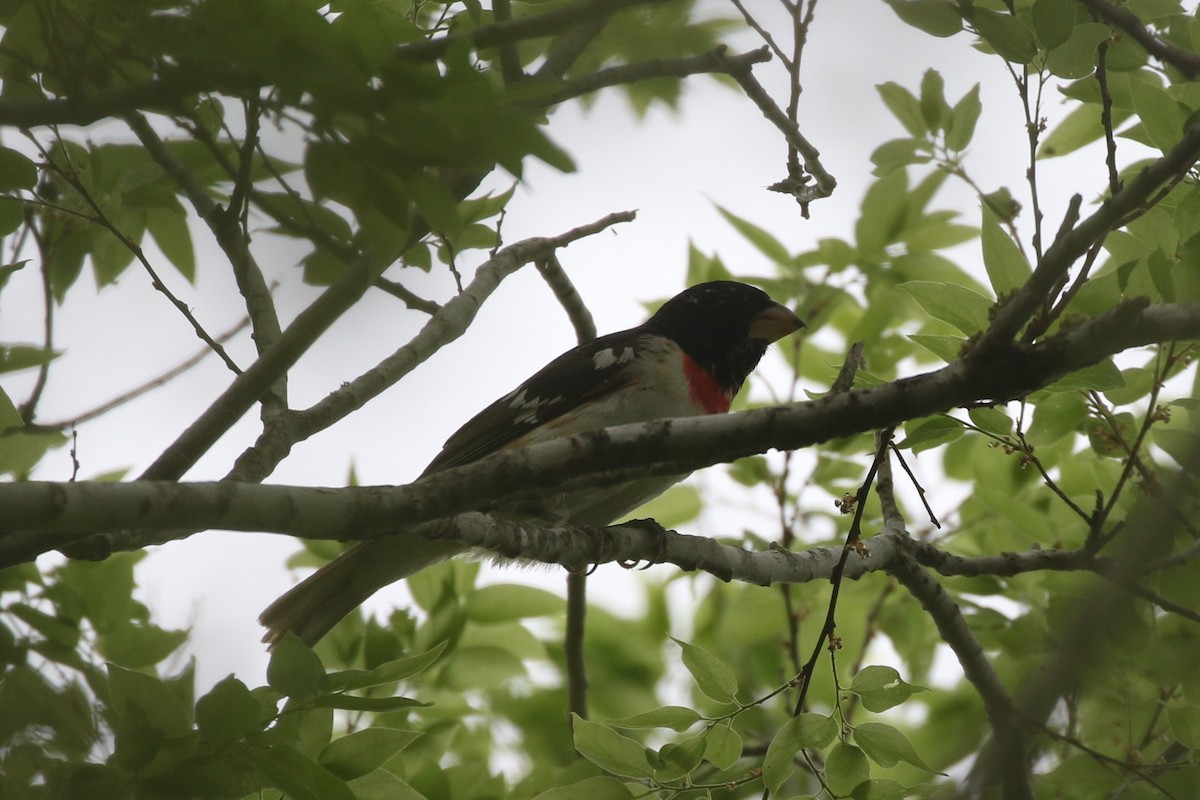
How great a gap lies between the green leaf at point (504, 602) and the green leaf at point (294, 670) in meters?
2.27

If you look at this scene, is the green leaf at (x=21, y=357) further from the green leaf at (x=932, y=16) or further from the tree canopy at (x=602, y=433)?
the green leaf at (x=932, y=16)

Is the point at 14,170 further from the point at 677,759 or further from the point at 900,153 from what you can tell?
the point at 900,153

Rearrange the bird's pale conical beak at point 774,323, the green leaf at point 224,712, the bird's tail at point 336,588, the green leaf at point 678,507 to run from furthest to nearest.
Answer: the green leaf at point 678,507
the bird's pale conical beak at point 774,323
the bird's tail at point 336,588
the green leaf at point 224,712

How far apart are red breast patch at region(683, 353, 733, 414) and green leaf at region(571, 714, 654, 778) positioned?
243cm

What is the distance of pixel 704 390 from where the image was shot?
17.7 feet

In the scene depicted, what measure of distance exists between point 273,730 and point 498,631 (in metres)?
2.73

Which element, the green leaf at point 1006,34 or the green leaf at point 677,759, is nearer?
the green leaf at point 677,759

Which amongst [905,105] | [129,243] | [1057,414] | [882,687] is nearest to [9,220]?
[129,243]

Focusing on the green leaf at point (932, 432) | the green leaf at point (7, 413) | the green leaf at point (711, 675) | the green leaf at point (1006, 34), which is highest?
the green leaf at point (1006, 34)

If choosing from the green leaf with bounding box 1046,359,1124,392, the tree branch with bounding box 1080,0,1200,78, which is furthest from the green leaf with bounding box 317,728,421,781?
the tree branch with bounding box 1080,0,1200,78

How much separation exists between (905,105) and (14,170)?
305 cm

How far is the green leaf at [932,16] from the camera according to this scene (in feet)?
10.6

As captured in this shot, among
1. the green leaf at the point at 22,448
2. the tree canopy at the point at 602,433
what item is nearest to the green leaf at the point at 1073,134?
the tree canopy at the point at 602,433

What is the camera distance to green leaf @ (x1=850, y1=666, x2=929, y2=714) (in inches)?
118
